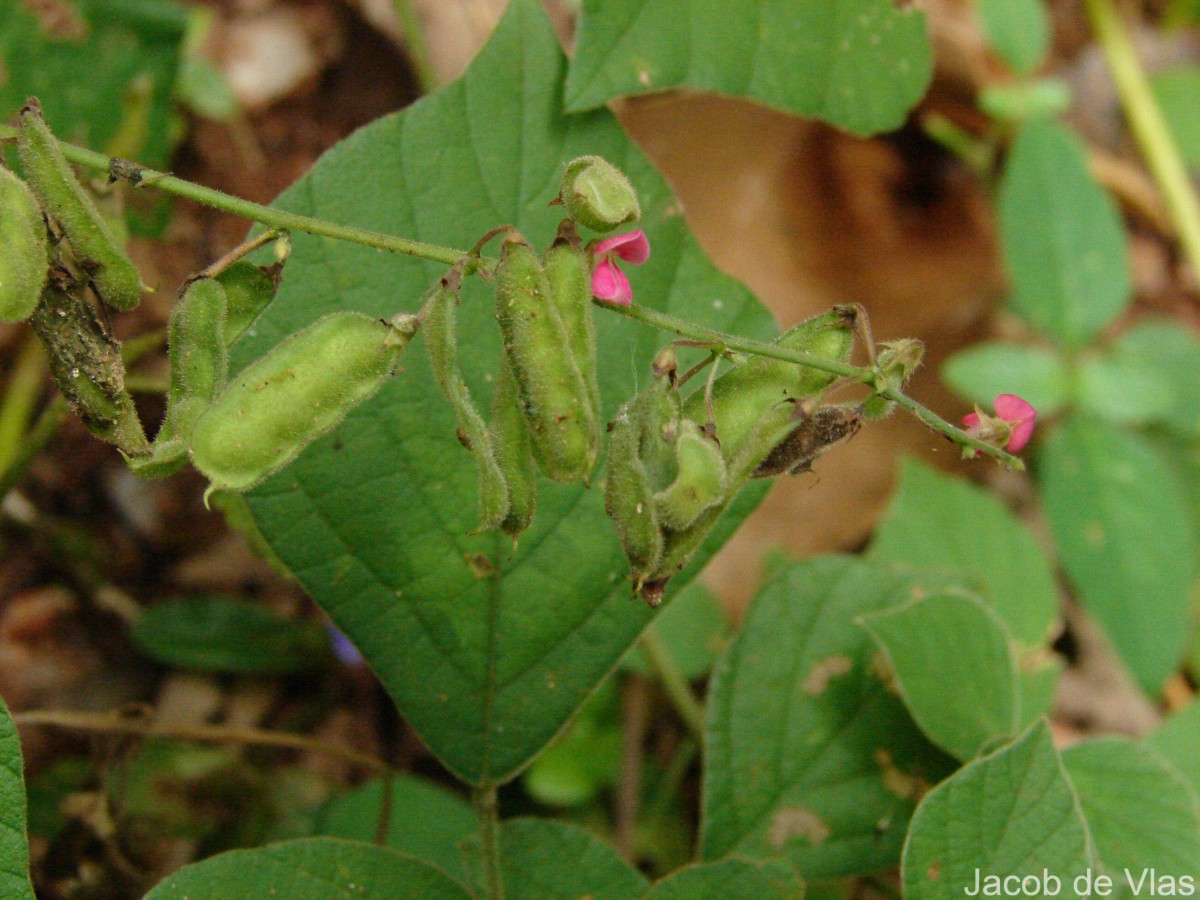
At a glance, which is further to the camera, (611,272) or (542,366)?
(611,272)

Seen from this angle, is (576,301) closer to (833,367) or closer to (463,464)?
(833,367)

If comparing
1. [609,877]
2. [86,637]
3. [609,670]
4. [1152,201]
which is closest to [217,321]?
[609,670]

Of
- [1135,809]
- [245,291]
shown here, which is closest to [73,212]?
[245,291]

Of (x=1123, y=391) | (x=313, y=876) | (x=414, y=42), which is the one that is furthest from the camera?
(x=1123, y=391)

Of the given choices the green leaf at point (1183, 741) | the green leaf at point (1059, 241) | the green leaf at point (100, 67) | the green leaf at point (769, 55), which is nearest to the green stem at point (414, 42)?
the green leaf at point (100, 67)

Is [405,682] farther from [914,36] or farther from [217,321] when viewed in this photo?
[914,36]

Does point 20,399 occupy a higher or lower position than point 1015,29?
lower

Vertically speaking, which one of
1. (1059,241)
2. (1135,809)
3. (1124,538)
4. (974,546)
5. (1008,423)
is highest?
(1008,423)
